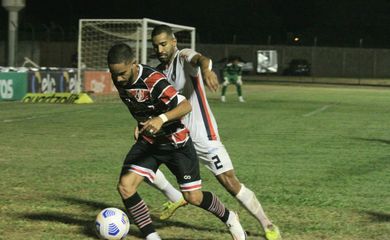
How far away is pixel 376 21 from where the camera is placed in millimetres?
78750

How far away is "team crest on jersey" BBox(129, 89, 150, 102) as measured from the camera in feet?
20.0

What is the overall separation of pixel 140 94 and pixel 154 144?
480 mm

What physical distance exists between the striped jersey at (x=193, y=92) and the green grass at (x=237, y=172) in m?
1.04

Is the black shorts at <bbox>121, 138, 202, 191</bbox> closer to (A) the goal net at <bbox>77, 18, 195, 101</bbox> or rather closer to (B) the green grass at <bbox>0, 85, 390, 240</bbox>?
(B) the green grass at <bbox>0, 85, 390, 240</bbox>

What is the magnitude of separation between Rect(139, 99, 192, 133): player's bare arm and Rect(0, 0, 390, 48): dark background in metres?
68.6

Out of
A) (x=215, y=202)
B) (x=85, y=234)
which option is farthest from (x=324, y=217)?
(x=85, y=234)

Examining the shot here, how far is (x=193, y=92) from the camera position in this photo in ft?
22.2

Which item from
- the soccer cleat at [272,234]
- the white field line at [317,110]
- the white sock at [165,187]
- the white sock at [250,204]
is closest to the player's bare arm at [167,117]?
the white sock at [250,204]

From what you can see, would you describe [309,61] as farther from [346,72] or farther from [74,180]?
[74,180]

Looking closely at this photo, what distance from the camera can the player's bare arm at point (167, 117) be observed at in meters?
5.88

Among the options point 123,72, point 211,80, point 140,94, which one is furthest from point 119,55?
point 211,80

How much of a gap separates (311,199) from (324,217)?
99 centimetres

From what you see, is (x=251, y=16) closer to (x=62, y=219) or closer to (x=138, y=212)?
(x=62, y=219)

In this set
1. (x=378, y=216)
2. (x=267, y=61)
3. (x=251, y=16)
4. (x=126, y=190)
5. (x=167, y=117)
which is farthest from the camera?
(x=251, y=16)
